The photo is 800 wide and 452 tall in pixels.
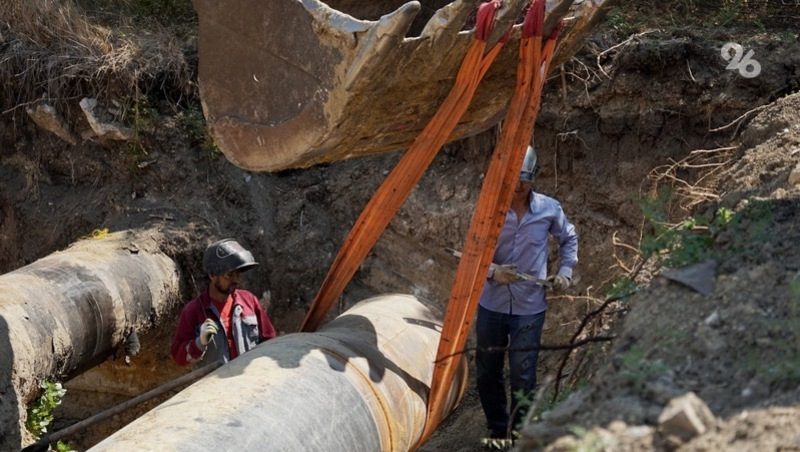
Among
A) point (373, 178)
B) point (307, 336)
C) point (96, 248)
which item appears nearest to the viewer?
point (307, 336)

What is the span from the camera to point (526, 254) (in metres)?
4.98

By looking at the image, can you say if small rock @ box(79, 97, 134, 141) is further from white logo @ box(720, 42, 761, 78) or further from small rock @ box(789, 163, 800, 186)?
small rock @ box(789, 163, 800, 186)

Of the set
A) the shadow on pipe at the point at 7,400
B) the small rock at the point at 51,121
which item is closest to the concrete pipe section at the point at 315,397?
the shadow on pipe at the point at 7,400

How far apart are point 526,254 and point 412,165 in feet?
3.19

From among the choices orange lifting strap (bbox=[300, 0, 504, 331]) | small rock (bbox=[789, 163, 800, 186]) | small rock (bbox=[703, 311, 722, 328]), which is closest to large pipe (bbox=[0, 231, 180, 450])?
orange lifting strap (bbox=[300, 0, 504, 331])

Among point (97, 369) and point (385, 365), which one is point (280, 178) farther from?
point (385, 365)

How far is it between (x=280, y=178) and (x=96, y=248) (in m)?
1.83

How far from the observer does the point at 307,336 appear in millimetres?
4344

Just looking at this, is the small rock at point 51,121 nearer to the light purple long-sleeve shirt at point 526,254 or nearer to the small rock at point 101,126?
the small rock at point 101,126

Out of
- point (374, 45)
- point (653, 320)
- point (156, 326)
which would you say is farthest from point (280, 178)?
point (653, 320)

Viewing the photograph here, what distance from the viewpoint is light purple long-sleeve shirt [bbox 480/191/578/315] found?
494 centimetres

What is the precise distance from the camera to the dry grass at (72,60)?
7148mm

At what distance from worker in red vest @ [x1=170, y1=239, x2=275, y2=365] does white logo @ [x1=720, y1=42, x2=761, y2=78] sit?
10.7 feet

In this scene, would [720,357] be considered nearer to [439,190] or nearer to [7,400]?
[7,400]
